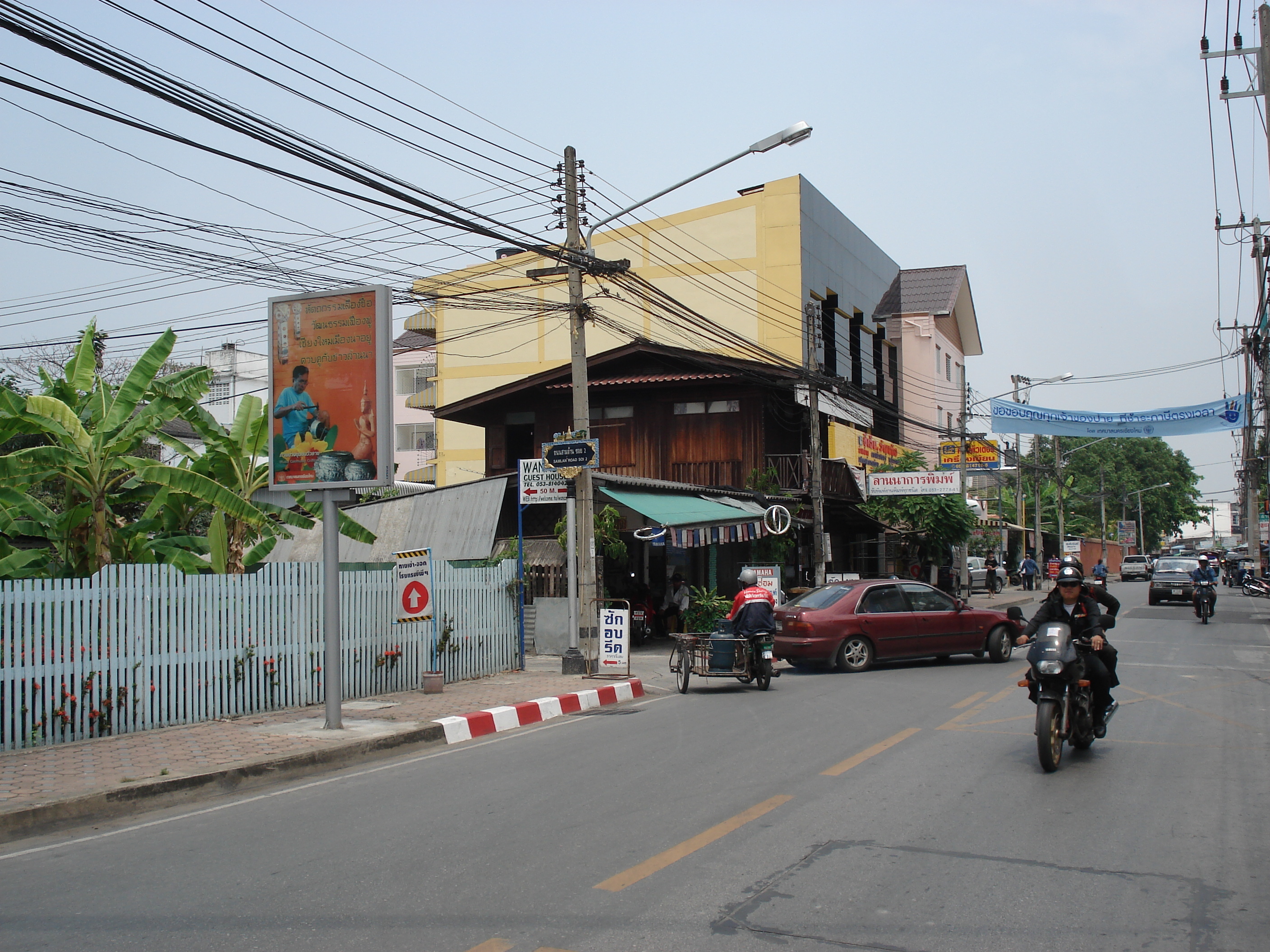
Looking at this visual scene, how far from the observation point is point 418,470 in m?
49.5

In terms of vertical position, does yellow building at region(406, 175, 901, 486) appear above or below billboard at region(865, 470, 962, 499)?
above

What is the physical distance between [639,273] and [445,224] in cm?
2763

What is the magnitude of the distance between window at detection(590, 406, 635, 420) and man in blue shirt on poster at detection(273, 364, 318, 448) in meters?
18.7

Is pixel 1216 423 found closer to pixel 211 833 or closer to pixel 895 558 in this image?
pixel 895 558

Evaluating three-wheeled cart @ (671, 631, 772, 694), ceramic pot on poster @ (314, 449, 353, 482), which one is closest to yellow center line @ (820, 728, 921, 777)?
three-wheeled cart @ (671, 631, 772, 694)

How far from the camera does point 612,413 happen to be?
29188mm

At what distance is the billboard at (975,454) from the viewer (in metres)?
36.7

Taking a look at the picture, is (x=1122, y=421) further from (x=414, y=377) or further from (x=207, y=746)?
(x=414, y=377)

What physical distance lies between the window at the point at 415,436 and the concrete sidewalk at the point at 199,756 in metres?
44.8

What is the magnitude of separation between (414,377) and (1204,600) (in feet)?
138

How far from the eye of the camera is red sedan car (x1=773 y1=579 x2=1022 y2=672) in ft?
51.6

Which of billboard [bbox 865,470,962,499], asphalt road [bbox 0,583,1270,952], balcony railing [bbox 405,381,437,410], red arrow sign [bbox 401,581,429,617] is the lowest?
asphalt road [bbox 0,583,1270,952]

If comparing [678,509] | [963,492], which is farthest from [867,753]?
[963,492]

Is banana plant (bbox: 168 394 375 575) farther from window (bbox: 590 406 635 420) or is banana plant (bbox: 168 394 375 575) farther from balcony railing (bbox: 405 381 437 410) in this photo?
balcony railing (bbox: 405 381 437 410)
